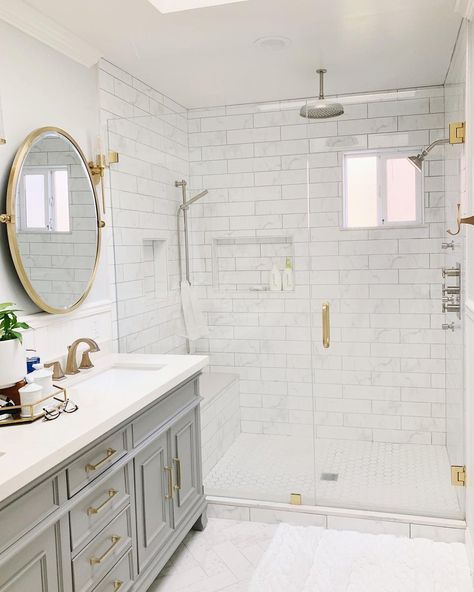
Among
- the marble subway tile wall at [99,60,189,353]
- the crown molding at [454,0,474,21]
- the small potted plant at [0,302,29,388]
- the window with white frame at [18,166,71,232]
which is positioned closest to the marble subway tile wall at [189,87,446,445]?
the marble subway tile wall at [99,60,189,353]

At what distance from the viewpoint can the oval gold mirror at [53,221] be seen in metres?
2.36

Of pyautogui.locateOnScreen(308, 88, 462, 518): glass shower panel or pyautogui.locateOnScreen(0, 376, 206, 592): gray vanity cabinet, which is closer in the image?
pyautogui.locateOnScreen(0, 376, 206, 592): gray vanity cabinet

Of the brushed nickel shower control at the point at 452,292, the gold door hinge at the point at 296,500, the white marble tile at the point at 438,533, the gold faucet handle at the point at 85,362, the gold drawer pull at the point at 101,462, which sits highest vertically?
the brushed nickel shower control at the point at 452,292

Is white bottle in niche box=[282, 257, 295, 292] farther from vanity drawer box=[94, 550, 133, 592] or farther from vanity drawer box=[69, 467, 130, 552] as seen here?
vanity drawer box=[94, 550, 133, 592]

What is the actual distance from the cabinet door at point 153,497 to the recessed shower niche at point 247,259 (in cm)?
104

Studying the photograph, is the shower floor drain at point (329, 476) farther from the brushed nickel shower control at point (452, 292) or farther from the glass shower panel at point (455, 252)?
the brushed nickel shower control at point (452, 292)

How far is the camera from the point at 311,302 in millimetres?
3170

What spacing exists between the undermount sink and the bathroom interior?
0.03 metres

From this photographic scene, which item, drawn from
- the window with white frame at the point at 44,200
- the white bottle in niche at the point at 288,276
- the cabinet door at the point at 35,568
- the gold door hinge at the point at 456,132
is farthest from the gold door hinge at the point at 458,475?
the window with white frame at the point at 44,200

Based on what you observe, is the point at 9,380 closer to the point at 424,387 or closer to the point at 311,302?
the point at 311,302

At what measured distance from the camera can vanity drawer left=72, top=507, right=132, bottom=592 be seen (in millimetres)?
1851

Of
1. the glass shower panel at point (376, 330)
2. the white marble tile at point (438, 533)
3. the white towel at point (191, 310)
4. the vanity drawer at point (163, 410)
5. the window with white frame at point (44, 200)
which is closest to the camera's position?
the vanity drawer at point (163, 410)

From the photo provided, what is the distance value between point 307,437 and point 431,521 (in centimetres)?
76

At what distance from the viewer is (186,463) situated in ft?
9.14
